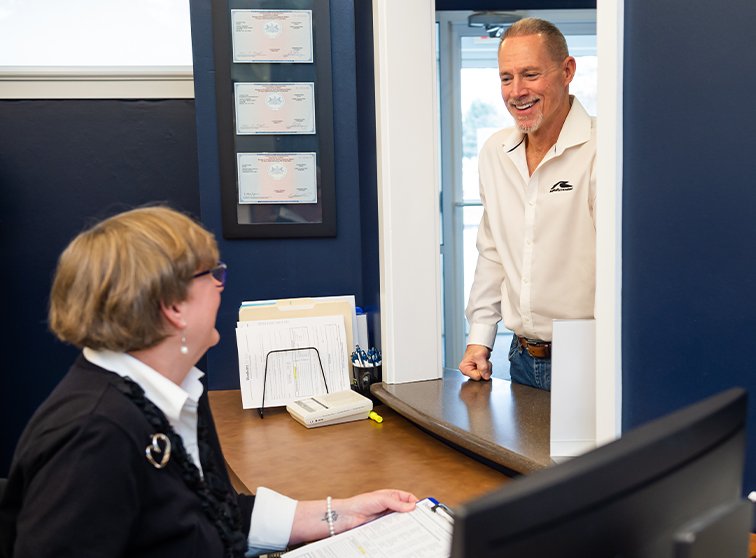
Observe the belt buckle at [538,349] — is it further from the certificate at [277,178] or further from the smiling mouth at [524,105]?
the certificate at [277,178]

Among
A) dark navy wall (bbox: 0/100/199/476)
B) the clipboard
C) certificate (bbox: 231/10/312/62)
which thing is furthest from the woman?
dark navy wall (bbox: 0/100/199/476)

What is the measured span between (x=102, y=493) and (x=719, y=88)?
1.08 m

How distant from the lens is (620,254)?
1338mm

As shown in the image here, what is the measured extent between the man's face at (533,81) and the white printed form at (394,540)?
1250 millimetres

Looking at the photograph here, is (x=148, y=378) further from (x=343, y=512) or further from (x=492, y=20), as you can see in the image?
(x=492, y=20)

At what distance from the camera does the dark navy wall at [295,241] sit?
260cm

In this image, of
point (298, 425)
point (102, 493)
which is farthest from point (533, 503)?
point (298, 425)

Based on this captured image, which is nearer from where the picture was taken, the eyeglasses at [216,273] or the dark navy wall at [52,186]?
the eyeglasses at [216,273]

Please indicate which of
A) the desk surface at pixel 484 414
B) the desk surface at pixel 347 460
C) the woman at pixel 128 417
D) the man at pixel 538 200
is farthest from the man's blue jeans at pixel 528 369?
the woman at pixel 128 417

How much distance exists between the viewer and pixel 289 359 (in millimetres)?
2344

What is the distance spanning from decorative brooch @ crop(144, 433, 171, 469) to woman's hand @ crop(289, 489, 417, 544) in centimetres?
40

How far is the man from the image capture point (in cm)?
216

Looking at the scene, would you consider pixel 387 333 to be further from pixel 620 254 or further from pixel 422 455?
pixel 620 254

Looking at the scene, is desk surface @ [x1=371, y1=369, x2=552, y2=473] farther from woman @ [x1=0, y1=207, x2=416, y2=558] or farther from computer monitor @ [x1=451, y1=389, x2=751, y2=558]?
computer monitor @ [x1=451, y1=389, x2=751, y2=558]
